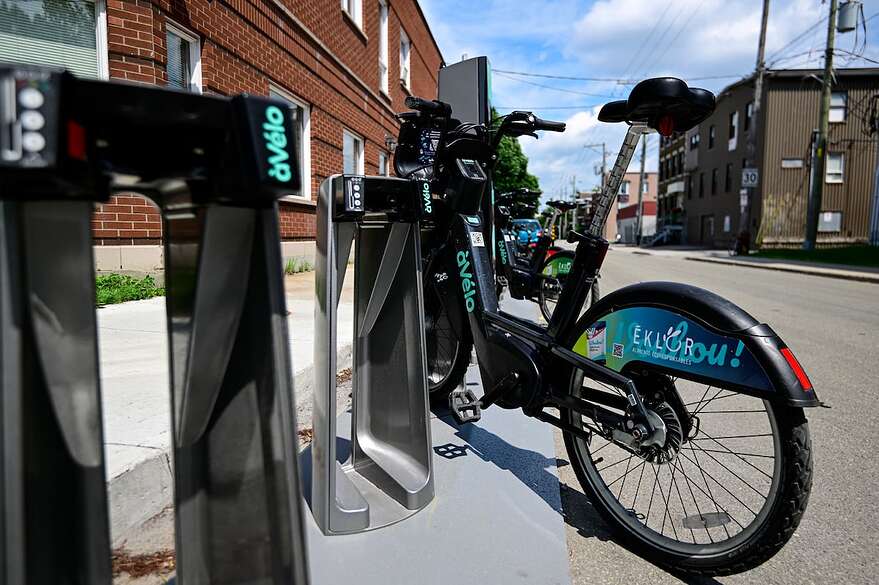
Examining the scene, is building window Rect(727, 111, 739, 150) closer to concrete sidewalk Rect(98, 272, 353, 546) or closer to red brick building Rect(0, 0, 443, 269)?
red brick building Rect(0, 0, 443, 269)

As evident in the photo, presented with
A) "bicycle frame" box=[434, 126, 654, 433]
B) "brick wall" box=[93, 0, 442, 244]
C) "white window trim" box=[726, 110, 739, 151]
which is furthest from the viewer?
"white window trim" box=[726, 110, 739, 151]

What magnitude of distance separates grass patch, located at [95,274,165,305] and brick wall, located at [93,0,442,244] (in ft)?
1.40

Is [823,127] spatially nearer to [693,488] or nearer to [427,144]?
[427,144]

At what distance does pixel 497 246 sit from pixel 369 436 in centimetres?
477

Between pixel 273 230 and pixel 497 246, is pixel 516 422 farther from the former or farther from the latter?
pixel 497 246

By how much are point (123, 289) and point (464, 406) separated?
16.2 feet

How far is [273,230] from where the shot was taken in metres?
1.13

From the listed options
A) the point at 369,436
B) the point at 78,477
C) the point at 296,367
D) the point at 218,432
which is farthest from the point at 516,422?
the point at 78,477

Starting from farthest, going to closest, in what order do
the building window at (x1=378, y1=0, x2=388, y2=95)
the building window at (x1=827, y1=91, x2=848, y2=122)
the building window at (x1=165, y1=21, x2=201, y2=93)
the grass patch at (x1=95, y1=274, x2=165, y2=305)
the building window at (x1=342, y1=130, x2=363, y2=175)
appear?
the building window at (x1=827, y1=91, x2=848, y2=122) < the building window at (x1=378, y1=0, x2=388, y2=95) < the building window at (x1=342, y1=130, x2=363, y2=175) < the building window at (x1=165, y1=21, x2=201, y2=93) < the grass patch at (x1=95, y1=274, x2=165, y2=305)

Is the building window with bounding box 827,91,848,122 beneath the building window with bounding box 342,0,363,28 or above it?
above

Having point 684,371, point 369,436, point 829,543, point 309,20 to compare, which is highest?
point 309,20

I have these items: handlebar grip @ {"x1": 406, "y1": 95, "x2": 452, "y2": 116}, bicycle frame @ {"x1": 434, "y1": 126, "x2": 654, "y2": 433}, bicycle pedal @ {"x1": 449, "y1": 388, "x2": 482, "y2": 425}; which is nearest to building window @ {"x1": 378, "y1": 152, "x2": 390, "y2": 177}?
handlebar grip @ {"x1": 406, "y1": 95, "x2": 452, "y2": 116}

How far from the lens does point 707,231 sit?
42.4 meters

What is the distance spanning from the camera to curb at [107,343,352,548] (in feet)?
6.71
